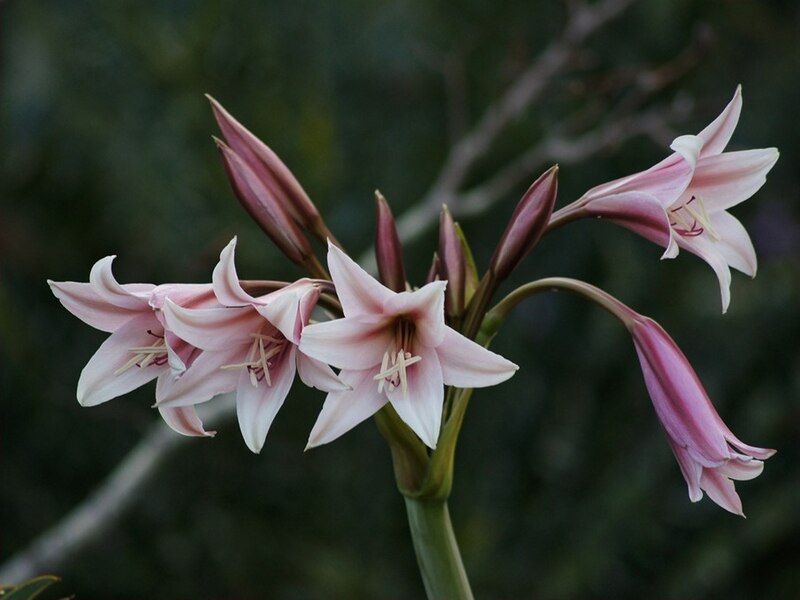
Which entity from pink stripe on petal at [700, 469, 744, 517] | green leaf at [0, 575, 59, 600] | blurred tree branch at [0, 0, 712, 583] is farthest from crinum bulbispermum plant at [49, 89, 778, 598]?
blurred tree branch at [0, 0, 712, 583]

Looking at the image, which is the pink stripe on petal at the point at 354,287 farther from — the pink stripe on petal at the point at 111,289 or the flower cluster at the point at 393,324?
the pink stripe on petal at the point at 111,289

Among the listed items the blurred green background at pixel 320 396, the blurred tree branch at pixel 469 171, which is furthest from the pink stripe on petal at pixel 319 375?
the blurred green background at pixel 320 396

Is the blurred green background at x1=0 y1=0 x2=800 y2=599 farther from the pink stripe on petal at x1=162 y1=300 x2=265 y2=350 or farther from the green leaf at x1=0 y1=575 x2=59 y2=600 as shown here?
the green leaf at x1=0 y1=575 x2=59 y2=600

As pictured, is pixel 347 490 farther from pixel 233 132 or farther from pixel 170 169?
pixel 233 132

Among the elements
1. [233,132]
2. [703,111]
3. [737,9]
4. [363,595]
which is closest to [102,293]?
[233,132]

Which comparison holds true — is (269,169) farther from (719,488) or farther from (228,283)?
(719,488)
